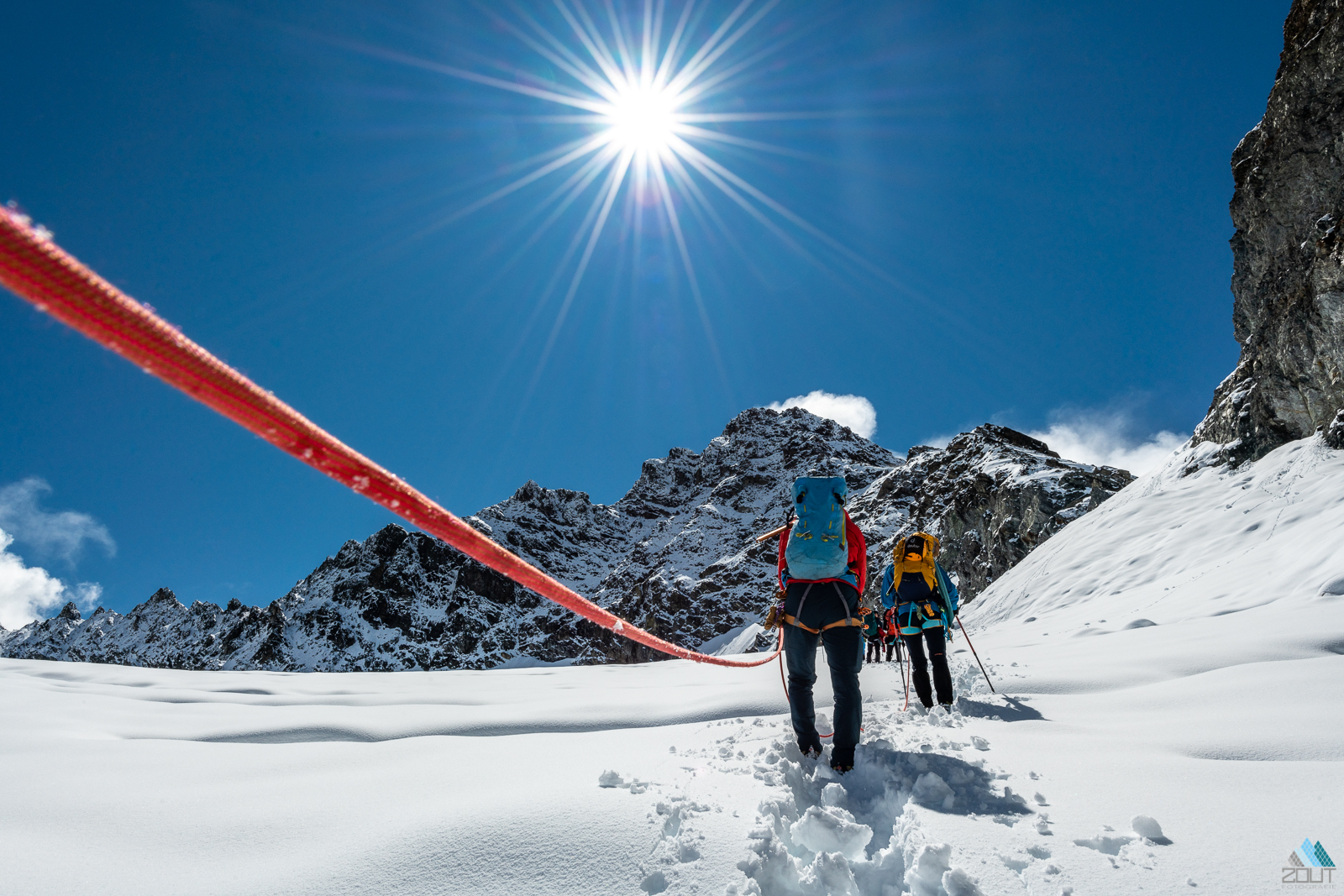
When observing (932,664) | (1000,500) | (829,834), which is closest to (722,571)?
(1000,500)

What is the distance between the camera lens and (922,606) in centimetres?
608

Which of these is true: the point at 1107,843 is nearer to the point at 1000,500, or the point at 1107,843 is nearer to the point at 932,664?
the point at 932,664

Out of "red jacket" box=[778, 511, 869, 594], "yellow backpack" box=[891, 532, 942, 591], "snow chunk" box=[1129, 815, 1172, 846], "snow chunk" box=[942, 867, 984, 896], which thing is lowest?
"snow chunk" box=[942, 867, 984, 896]

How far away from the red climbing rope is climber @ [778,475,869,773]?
241cm

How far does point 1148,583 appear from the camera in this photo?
14.1 metres

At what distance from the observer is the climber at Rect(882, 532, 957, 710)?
5.69 metres

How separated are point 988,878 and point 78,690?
1073cm

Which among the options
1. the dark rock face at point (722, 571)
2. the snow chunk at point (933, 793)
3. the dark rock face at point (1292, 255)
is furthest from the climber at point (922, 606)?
the dark rock face at point (722, 571)

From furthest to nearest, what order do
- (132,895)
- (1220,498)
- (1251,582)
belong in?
(1220,498) → (1251,582) → (132,895)

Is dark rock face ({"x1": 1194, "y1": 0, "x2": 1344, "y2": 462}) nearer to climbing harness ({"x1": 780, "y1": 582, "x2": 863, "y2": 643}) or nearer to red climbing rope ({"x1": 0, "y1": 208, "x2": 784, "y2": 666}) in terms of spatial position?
climbing harness ({"x1": 780, "y1": 582, "x2": 863, "y2": 643})

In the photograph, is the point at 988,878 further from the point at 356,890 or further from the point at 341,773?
the point at 341,773

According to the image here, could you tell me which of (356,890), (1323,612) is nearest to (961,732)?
(356,890)

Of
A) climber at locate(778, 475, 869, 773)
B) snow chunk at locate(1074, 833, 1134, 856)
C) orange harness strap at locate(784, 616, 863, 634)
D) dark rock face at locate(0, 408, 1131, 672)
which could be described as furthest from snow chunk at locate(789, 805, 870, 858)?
dark rock face at locate(0, 408, 1131, 672)

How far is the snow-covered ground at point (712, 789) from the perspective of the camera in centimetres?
201
